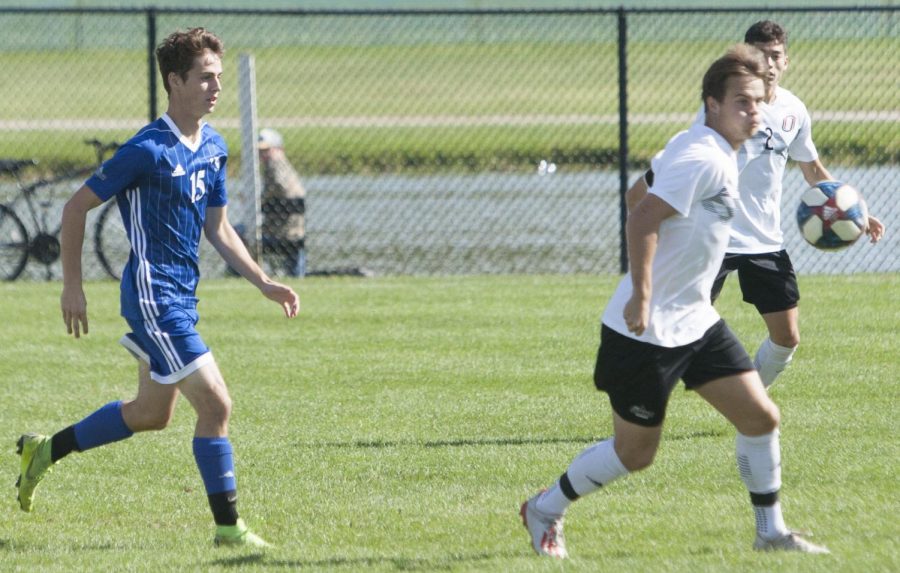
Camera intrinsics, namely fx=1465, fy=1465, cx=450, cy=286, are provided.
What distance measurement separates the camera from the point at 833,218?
677 centimetres

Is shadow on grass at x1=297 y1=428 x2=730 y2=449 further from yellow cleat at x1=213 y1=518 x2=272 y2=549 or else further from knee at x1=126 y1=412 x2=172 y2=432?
yellow cleat at x1=213 y1=518 x2=272 y2=549

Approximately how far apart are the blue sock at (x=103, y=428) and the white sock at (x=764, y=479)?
8.15 feet

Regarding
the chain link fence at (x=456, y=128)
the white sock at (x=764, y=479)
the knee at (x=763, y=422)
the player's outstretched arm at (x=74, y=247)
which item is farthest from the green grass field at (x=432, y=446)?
the chain link fence at (x=456, y=128)

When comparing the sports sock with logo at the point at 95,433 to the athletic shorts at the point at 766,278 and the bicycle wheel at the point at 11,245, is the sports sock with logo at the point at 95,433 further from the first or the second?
the bicycle wheel at the point at 11,245

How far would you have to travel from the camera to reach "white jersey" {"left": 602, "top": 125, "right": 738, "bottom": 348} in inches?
192

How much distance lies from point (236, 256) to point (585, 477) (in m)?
1.73

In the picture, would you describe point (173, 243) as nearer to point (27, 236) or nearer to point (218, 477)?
point (218, 477)

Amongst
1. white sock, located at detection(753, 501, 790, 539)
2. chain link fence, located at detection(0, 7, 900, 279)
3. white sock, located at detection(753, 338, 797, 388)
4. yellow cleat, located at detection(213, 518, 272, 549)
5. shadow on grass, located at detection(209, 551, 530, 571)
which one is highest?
white sock, located at detection(753, 501, 790, 539)

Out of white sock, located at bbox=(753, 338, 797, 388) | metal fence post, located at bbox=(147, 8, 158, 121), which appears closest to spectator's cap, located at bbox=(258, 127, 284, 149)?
metal fence post, located at bbox=(147, 8, 158, 121)

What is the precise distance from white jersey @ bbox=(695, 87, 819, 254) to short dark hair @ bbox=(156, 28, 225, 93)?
2812 mm

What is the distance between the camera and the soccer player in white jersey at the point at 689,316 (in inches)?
Answer: 191

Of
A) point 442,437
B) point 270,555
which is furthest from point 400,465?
point 270,555

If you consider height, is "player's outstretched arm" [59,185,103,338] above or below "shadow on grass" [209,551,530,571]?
above

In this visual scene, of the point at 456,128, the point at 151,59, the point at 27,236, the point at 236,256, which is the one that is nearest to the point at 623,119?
the point at 151,59
